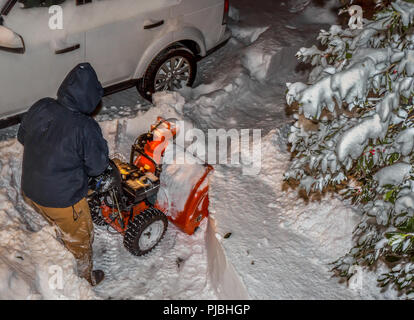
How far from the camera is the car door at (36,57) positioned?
4.72 meters

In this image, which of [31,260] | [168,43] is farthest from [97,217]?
[168,43]

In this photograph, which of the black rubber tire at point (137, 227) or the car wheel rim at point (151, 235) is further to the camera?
the car wheel rim at point (151, 235)

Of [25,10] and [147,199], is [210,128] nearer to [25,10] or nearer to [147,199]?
[147,199]

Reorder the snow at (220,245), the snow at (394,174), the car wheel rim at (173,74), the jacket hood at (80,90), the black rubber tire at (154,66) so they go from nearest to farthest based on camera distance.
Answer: the snow at (394,174)
the jacket hood at (80,90)
the snow at (220,245)
the black rubber tire at (154,66)
the car wheel rim at (173,74)

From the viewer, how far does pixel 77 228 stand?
13.3ft

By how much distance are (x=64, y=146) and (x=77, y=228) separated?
87 centimetres

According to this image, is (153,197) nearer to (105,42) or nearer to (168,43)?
(105,42)

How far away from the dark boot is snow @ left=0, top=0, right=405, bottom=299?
5cm

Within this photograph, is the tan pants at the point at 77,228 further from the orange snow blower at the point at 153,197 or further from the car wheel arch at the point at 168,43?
the car wheel arch at the point at 168,43

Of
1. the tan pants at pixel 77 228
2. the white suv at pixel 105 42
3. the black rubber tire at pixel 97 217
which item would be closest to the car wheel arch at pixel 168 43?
the white suv at pixel 105 42

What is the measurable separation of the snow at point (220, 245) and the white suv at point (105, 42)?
0.46m

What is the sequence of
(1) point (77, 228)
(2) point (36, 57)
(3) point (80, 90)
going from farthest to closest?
1. (2) point (36, 57)
2. (1) point (77, 228)
3. (3) point (80, 90)

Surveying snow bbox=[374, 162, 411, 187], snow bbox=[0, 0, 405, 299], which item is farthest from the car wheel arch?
snow bbox=[374, 162, 411, 187]
